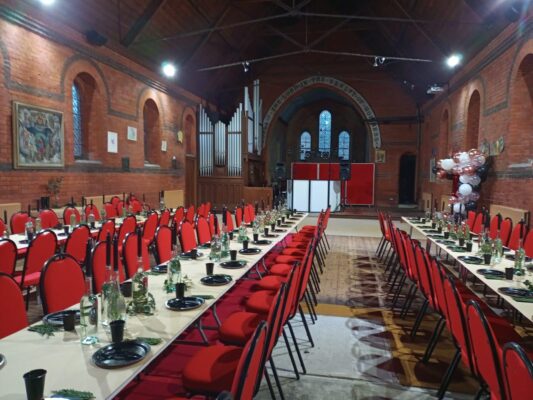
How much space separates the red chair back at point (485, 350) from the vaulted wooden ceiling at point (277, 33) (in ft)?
23.1

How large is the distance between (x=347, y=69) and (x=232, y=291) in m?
14.8

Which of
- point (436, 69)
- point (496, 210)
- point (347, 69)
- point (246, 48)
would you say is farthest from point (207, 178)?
point (496, 210)

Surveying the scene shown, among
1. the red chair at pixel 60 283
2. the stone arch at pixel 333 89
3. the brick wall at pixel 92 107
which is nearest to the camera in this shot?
the red chair at pixel 60 283

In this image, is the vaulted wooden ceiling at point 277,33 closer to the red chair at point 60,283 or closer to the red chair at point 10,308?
the red chair at point 60,283

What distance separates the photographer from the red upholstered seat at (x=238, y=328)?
→ 273cm

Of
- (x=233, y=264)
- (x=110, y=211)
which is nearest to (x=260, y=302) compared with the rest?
(x=233, y=264)

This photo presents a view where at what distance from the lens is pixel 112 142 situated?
9.80m

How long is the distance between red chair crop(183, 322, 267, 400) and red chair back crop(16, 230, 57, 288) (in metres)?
2.46

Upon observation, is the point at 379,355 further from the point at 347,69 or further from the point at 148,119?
the point at 347,69

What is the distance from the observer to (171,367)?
2.55 m

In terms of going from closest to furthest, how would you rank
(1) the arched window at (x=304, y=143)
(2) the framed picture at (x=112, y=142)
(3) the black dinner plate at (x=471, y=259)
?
(3) the black dinner plate at (x=471, y=259) < (2) the framed picture at (x=112, y=142) < (1) the arched window at (x=304, y=143)

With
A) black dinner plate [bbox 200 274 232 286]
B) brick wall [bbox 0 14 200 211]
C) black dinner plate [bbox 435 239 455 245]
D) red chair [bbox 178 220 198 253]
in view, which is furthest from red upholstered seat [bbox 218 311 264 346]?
brick wall [bbox 0 14 200 211]

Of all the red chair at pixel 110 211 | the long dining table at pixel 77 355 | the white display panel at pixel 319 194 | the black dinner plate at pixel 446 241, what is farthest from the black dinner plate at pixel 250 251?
the white display panel at pixel 319 194

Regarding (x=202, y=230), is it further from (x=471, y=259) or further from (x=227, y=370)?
(x=227, y=370)
